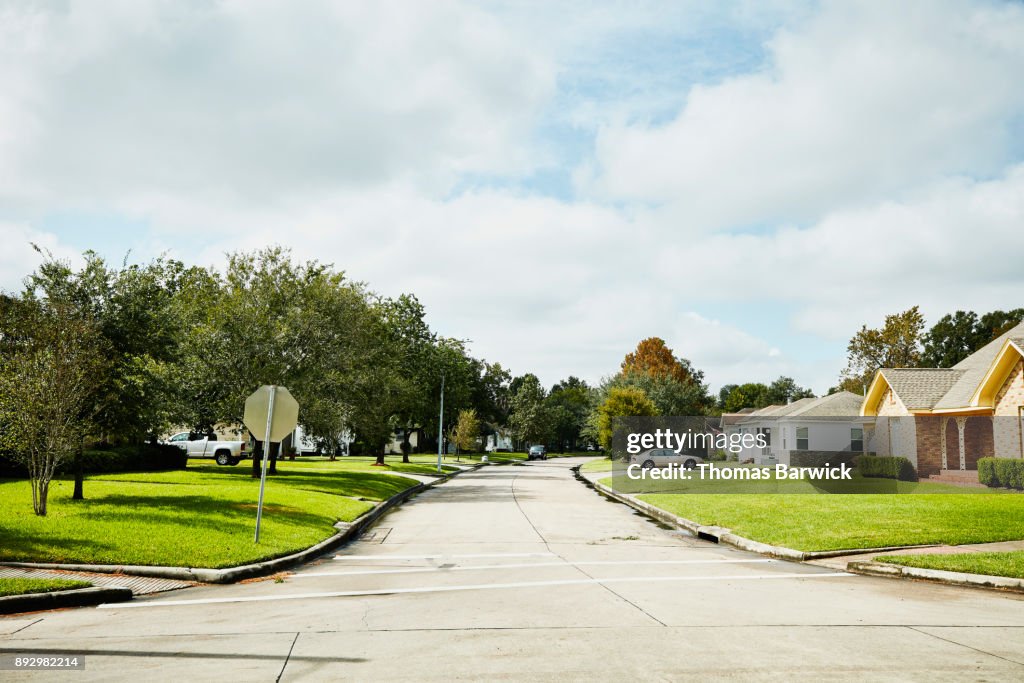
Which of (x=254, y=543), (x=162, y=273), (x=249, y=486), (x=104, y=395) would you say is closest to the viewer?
(x=254, y=543)

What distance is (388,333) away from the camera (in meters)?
49.7

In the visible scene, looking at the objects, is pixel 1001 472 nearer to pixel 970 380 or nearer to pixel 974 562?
pixel 970 380

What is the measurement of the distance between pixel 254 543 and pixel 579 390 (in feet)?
458

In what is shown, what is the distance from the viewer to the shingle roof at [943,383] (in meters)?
31.0

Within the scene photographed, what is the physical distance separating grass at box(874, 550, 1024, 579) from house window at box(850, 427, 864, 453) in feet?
103

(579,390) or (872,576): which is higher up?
(579,390)

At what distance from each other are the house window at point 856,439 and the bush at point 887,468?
231 inches

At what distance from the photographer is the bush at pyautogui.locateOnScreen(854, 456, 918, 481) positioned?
32781mm

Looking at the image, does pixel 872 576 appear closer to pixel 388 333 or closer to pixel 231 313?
pixel 231 313

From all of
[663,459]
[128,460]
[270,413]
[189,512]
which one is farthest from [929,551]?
[663,459]

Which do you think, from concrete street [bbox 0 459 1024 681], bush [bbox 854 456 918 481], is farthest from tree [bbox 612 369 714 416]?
concrete street [bbox 0 459 1024 681]

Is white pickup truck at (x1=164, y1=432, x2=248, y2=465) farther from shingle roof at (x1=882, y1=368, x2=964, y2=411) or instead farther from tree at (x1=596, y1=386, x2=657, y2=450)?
shingle roof at (x1=882, y1=368, x2=964, y2=411)

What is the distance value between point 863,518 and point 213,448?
38.9m

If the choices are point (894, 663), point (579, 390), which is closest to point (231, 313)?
point (894, 663)
